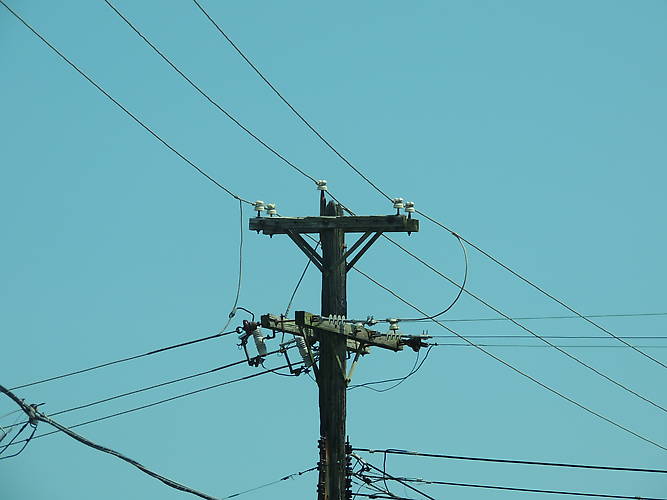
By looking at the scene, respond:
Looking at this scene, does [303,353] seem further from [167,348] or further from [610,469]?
[610,469]

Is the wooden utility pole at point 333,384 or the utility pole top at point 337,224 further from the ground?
the utility pole top at point 337,224

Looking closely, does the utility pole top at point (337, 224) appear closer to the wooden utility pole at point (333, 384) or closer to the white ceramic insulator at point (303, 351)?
the wooden utility pole at point (333, 384)

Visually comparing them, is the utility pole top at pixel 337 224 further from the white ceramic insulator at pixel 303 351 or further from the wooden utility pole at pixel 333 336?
the white ceramic insulator at pixel 303 351

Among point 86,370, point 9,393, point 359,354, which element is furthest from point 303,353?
point 9,393

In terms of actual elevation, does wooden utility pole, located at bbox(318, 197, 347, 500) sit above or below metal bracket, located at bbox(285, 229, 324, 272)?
below

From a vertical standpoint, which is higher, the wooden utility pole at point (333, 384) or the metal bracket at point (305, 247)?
the metal bracket at point (305, 247)

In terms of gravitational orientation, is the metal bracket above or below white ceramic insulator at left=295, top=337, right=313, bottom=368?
above

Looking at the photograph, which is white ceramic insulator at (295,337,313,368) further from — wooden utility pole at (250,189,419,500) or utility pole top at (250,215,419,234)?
utility pole top at (250,215,419,234)

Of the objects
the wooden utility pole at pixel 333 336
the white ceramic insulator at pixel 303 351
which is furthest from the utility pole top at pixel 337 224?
the white ceramic insulator at pixel 303 351

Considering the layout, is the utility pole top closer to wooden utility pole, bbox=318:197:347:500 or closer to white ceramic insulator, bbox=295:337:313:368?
wooden utility pole, bbox=318:197:347:500

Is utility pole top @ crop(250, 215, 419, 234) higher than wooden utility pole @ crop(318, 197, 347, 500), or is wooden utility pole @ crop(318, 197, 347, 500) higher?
utility pole top @ crop(250, 215, 419, 234)

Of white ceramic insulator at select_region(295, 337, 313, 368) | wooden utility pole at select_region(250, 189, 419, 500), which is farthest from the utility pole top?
white ceramic insulator at select_region(295, 337, 313, 368)

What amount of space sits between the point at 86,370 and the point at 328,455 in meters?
4.29

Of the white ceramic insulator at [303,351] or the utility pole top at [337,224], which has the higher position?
the utility pole top at [337,224]
